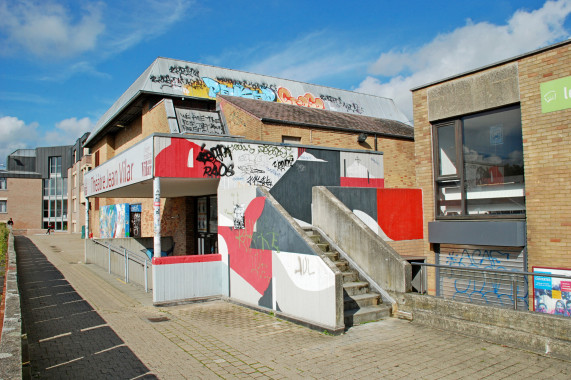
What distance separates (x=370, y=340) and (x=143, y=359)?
3.35 m

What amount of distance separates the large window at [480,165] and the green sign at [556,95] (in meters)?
0.63

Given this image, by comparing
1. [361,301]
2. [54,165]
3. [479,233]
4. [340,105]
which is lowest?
[361,301]

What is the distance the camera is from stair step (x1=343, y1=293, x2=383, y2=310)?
805 centimetres

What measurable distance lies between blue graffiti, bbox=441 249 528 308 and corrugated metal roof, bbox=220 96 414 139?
889 cm

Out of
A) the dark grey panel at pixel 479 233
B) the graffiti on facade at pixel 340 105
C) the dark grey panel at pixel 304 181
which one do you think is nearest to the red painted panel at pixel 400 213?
the dark grey panel at pixel 479 233

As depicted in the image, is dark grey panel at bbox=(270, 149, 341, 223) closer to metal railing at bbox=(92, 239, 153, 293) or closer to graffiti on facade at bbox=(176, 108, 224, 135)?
metal railing at bbox=(92, 239, 153, 293)

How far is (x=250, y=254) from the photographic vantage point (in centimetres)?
953

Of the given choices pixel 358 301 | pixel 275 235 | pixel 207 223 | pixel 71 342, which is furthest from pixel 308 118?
pixel 71 342

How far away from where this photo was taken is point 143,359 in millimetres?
6078

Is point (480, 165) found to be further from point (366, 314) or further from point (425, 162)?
point (366, 314)

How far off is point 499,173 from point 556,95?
176 centimetres

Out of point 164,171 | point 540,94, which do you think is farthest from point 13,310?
point 540,94

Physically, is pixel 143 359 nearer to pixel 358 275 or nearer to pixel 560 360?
pixel 358 275

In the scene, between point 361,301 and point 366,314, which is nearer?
point 366,314
